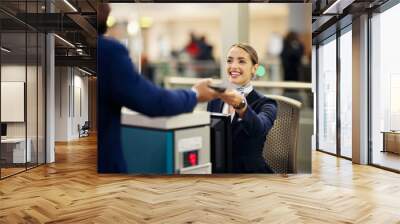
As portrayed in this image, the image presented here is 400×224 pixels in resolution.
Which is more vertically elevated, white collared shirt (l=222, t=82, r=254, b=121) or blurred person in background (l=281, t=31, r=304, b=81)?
blurred person in background (l=281, t=31, r=304, b=81)

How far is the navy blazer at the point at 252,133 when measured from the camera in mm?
3680

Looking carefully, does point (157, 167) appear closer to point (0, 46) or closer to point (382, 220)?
point (382, 220)

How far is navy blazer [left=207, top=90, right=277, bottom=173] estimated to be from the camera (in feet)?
12.1

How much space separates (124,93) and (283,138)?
1503mm

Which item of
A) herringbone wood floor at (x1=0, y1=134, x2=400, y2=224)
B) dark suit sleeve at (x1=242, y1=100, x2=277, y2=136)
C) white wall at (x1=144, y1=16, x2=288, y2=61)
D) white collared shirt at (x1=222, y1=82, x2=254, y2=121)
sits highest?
white wall at (x1=144, y1=16, x2=288, y2=61)

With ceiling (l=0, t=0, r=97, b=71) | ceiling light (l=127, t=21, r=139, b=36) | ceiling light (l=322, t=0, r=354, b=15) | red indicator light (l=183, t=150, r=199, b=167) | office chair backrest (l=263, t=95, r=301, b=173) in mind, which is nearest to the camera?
red indicator light (l=183, t=150, r=199, b=167)

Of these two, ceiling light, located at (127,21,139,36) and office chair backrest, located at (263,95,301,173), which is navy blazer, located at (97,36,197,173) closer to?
ceiling light, located at (127,21,139,36)

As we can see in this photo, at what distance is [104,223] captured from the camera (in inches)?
149

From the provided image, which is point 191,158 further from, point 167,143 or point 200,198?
point 200,198

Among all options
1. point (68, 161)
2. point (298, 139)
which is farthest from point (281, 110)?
point (68, 161)

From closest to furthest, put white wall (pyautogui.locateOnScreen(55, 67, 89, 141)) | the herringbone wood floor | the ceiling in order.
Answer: the herringbone wood floor < the ceiling < white wall (pyautogui.locateOnScreen(55, 67, 89, 141))

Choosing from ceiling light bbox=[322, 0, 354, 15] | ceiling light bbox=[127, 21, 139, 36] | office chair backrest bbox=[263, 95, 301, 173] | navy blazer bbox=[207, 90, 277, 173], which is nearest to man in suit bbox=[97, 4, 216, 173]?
ceiling light bbox=[127, 21, 139, 36]

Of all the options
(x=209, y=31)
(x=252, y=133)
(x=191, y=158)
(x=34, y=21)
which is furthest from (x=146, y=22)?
(x=34, y=21)

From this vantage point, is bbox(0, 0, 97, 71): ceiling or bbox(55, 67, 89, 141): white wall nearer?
bbox(0, 0, 97, 71): ceiling
